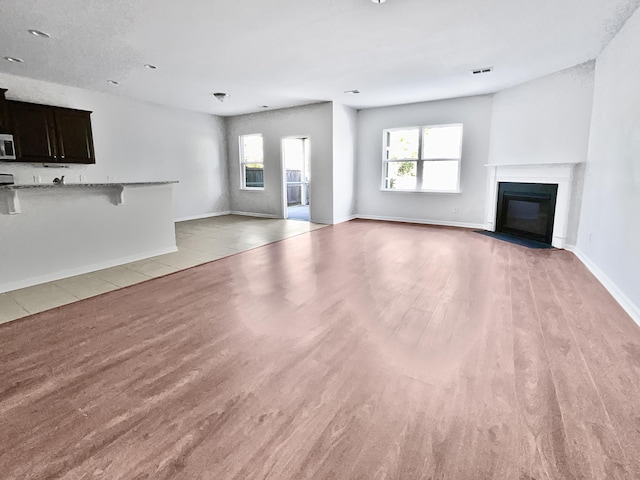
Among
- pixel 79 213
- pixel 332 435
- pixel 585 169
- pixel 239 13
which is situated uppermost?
pixel 239 13

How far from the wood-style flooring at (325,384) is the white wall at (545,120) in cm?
259

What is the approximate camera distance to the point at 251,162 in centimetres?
881

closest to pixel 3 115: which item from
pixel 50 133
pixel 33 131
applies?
pixel 33 131

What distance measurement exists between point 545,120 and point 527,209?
1.47 meters

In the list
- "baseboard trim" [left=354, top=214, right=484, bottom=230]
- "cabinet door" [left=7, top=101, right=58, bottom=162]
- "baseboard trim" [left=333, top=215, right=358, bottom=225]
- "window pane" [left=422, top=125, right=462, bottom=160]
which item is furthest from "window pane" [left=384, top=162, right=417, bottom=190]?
"cabinet door" [left=7, top=101, right=58, bottom=162]

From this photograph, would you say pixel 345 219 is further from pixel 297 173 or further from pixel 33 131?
pixel 33 131

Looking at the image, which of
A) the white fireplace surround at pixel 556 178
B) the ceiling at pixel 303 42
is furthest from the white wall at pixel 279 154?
the white fireplace surround at pixel 556 178

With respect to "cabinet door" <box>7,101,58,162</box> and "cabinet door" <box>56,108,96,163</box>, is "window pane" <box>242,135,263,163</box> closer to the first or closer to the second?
"cabinet door" <box>56,108,96,163</box>

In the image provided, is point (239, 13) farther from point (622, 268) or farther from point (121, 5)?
point (622, 268)

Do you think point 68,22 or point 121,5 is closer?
point 121,5

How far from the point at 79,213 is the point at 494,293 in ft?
15.3

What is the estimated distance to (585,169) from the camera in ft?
14.9

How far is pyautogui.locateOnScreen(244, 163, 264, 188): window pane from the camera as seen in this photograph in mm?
9023

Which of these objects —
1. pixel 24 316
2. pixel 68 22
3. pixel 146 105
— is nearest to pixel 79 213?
pixel 24 316
